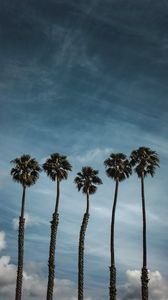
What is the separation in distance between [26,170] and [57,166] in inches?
178

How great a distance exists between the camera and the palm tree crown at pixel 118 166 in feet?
241

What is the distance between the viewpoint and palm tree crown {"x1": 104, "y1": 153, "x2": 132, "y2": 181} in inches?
2896

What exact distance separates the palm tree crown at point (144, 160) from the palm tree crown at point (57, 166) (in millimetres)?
9682

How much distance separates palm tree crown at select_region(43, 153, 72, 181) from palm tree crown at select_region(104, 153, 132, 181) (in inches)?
230

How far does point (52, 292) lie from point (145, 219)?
15.3m

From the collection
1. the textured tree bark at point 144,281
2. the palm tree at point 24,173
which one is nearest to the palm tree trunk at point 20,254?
the palm tree at point 24,173

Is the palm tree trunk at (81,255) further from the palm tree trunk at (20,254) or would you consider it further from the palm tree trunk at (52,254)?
the palm tree trunk at (20,254)

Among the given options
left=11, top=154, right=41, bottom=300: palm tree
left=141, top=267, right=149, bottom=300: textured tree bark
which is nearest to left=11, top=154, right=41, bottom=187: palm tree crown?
left=11, top=154, right=41, bottom=300: palm tree

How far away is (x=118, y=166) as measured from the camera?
73938 millimetres

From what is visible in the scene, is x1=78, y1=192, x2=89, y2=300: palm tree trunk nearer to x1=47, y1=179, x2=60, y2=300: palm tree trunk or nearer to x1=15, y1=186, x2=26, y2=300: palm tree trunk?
x1=47, y1=179, x2=60, y2=300: palm tree trunk

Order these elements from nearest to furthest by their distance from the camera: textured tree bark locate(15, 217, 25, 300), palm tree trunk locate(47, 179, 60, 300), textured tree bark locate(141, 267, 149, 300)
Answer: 1. textured tree bark locate(141, 267, 149, 300)
2. textured tree bark locate(15, 217, 25, 300)
3. palm tree trunk locate(47, 179, 60, 300)

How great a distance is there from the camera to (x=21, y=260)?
67.6 meters

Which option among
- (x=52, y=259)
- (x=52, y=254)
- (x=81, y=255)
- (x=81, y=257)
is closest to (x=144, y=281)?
(x=81, y=257)

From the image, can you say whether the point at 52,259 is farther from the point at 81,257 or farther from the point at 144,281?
the point at 144,281
